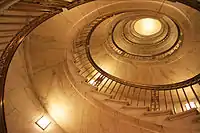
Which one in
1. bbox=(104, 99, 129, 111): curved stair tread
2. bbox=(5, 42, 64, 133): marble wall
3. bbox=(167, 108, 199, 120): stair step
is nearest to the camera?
bbox=(5, 42, 64, 133): marble wall

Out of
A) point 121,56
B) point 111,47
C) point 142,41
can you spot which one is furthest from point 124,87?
point 142,41

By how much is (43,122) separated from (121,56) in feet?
12.3

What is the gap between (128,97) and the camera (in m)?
7.85

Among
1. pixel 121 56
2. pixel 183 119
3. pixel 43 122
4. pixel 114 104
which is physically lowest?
pixel 183 119

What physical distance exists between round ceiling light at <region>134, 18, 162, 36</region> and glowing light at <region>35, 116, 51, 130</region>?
16.4 ft

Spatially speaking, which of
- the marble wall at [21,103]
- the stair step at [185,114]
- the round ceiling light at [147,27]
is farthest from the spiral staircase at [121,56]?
the marble wall at [21,103]

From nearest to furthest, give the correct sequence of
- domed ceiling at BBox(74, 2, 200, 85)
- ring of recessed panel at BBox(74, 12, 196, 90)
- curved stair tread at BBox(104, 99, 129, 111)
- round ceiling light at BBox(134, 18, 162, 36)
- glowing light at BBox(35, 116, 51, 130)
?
glowing light at BBox(35, 116, 51, 130), curved stair tread at BBox(104, 99, 129, 111), ring of recessed panel at BBox(74, 12, 196, 90), domed ceiling at BBox(74, 2, 200, 85), round ceiling light at BBox(134, 18, 162, 36)

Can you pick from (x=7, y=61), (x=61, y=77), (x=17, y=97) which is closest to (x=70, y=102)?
(x=61, y=77)

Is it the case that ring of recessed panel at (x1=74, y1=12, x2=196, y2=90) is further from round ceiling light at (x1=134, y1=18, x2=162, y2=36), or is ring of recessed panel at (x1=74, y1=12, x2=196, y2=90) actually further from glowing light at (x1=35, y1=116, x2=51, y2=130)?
glowing light at (x1=35, y1=116, x2=51, y2=130)

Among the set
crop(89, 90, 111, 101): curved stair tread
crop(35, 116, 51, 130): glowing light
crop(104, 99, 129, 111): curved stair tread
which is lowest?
crop(35, 116, 51, 130): glowing light

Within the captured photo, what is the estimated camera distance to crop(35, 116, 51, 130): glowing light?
5.01m

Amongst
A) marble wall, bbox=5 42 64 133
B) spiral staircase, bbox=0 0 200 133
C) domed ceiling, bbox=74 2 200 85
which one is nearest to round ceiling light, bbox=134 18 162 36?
Result: domed ceiling, bbox=74 2 200 85

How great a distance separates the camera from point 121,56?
7871 millimetres

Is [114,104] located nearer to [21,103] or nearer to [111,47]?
[21,103]
